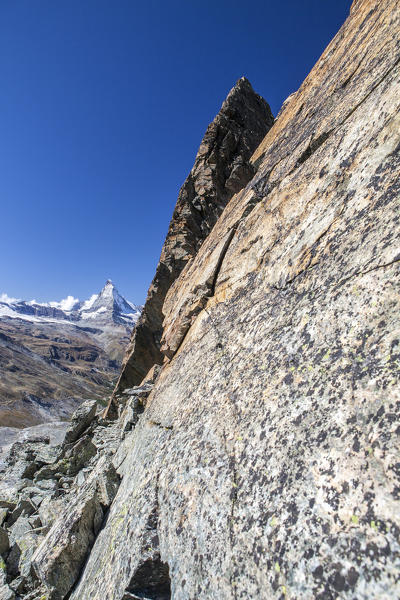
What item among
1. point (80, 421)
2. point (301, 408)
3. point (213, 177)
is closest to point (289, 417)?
point (301, 408)

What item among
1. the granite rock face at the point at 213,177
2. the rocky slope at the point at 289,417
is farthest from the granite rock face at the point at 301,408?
the granite rock face at the point at 213,177

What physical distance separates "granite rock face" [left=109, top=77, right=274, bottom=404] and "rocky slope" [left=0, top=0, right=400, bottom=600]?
1715 centimetres

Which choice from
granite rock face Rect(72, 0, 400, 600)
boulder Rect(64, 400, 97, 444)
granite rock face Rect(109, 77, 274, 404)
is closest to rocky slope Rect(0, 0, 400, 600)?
granite rock face Rect(72, 0, 400, 600)

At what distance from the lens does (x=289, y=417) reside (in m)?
5.62

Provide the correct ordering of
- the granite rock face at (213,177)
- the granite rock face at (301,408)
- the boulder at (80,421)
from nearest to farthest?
the granite rock face at (301,408) < the boulder at (80,421) < the granite rock face at (213,177)

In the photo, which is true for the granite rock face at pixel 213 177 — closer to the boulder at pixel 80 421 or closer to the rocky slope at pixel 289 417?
the boulder at pixel 80 421

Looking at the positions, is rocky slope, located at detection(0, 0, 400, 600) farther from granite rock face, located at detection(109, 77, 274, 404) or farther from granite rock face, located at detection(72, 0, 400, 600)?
granite rock face, located at detection(109, 77, 274, 404)

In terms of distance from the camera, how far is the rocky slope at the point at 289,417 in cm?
413

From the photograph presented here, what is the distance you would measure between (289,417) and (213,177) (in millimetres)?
29314

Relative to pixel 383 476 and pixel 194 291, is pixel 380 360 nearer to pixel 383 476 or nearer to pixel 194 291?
pixel 383 476

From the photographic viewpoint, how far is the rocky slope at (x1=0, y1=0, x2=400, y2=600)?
413 cm

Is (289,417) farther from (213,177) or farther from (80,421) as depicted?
(213,177)

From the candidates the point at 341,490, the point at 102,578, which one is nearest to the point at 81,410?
the point at 102,578

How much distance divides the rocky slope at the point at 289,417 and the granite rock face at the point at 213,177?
1715 centimetres
